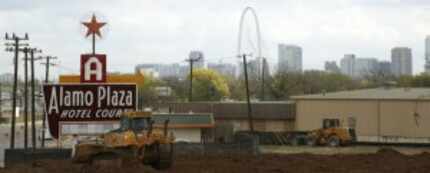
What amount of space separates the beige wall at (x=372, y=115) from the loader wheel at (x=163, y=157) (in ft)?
166

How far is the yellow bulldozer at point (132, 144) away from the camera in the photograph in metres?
31.5

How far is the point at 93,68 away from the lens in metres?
31.9

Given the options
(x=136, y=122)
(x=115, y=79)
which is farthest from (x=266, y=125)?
(x=136, y=122)

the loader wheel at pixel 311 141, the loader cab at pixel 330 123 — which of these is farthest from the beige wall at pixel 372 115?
the loader wheel at pixel 311 141

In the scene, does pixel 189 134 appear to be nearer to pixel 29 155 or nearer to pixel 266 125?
pixel 266 125

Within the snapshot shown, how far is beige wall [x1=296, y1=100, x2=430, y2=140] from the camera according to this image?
79.6 metres

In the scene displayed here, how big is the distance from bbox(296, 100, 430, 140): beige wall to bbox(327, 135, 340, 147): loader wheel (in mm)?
6401

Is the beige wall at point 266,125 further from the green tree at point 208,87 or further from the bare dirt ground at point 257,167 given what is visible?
the green tree at point 208,87

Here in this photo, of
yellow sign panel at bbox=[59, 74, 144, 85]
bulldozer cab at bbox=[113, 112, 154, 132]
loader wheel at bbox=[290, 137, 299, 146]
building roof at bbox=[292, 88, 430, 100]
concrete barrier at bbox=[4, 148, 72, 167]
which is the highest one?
yellow sign panel at bbox=[59, 74, 144, 85]

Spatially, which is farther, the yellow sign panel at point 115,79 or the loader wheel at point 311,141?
the loader wheel at point 311,141

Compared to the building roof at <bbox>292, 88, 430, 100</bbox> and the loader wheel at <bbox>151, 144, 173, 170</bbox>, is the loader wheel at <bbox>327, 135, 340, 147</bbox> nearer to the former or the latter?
the building roof at <bbox>292, 88, 430, 100</bbox>

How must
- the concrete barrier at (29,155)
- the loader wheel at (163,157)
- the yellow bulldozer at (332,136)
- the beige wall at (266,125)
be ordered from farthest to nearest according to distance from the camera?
the beige wall at (266,125)
the yellow bulldozer at (332,136)
the concrete barrier at (29,155)
the loader wheel at (163,157)

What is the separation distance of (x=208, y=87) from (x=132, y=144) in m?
122

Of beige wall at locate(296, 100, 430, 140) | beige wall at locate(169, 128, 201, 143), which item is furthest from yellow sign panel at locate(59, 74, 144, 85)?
beige wall at locate(296, 100, 430, 140)
